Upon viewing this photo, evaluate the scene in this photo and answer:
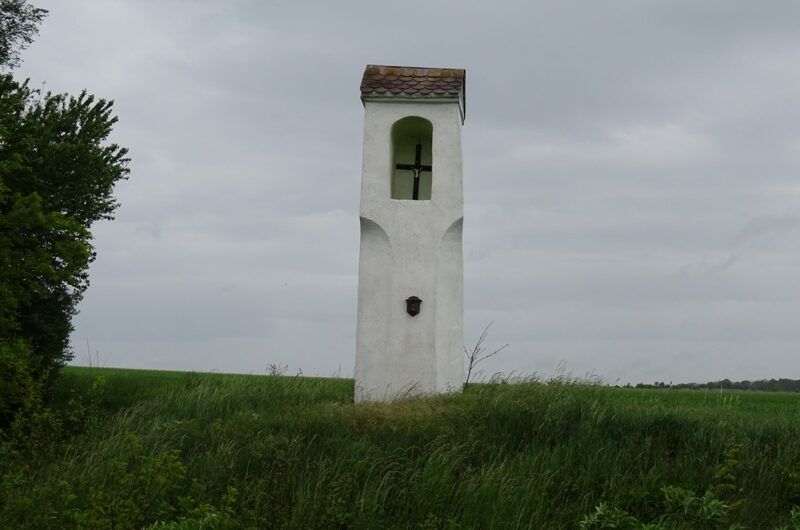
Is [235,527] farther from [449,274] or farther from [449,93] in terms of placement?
[449,93]

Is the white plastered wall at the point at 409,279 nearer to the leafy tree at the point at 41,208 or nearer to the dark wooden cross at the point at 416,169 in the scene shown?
the dark wooden cross at the point at 416,169

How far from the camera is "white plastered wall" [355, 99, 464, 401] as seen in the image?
1564 cm

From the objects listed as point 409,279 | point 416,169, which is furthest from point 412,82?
point 409,279

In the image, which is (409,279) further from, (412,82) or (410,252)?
(412,82)

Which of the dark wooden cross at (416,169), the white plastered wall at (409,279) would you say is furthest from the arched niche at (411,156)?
the white plastered wall at (409,279)

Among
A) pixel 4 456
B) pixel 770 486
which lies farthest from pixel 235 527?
pixel 770 486

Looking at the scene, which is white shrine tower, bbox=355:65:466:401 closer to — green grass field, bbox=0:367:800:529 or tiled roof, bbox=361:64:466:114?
tiled roof, bbox=361:64:466:114

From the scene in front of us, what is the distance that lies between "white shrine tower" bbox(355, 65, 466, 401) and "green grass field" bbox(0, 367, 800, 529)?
0.75 m

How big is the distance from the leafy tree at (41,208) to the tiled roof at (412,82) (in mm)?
7033

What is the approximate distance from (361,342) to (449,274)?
197 cm

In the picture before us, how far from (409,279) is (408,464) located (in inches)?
175

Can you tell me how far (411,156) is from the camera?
1825 cm

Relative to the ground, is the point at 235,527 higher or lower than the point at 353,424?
lower

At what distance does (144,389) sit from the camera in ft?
67.7
